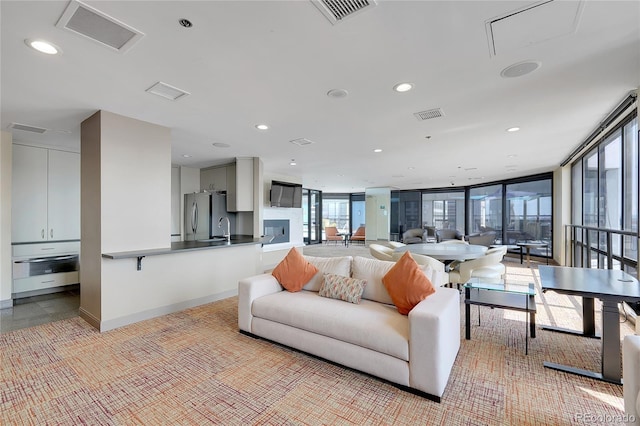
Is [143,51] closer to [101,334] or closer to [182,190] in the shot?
[101,334]

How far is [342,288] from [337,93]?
2.01 m

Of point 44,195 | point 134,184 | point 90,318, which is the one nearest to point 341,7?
point 134,184

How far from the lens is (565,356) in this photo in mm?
2717

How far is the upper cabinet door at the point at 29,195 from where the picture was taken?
182 inches

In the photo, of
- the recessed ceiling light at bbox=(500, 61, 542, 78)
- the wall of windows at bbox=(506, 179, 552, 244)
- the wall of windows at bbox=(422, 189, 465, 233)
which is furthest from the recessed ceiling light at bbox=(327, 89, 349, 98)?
the wall of windows at bbox=(422, 189, 465, 233)

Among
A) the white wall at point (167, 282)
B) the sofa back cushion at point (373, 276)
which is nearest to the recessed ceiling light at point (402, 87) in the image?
the sofa back cushion at point (373, 276)

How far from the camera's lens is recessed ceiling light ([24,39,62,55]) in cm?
205

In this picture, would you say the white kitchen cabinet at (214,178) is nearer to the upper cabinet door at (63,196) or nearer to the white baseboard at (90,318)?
the upper cabinet door at (63,196)

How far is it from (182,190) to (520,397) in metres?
7.07

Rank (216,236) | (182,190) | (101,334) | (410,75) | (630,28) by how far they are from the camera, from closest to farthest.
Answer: (630,28), (410,75), (101,334), (216,236), (182,190)

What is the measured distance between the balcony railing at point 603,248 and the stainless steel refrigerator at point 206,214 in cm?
644

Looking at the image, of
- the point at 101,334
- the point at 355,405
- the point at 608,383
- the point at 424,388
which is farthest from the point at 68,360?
the point at 608,383

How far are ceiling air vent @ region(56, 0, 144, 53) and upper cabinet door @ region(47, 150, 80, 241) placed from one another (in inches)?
167

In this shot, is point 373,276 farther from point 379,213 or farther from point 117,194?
point 379,213
